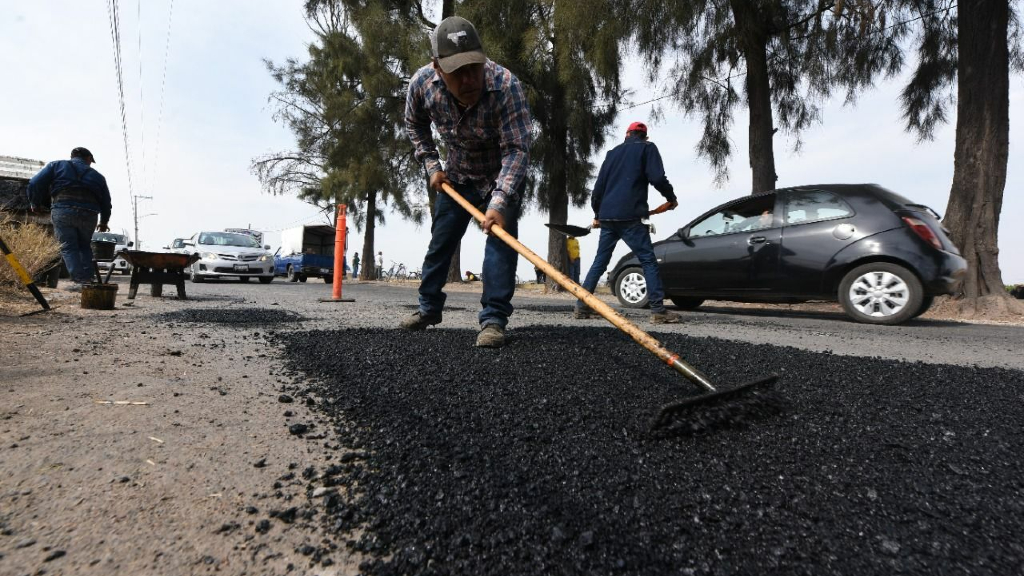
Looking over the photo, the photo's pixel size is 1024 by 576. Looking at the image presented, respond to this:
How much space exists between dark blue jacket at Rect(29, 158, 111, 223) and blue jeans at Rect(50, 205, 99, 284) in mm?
92

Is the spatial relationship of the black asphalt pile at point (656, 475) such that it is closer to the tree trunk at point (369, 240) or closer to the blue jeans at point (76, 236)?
the blue jeans at point (76, 236)

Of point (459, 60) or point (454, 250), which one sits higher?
point (459, 60)

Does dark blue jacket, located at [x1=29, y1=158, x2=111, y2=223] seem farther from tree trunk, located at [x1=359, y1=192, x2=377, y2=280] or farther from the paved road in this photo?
tree trunk, located at [x1=359, y1=192, x2=377, y2=280]

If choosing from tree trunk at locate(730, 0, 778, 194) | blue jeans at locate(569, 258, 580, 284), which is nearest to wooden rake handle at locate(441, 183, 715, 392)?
tree trunk at locate(730, 0, 778, 194)

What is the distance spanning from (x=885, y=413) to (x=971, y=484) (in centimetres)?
54

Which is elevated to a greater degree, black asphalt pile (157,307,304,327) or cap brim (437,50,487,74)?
cap brim (437,50,487,74)

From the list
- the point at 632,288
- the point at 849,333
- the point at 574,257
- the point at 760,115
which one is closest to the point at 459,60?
the point at 849,333

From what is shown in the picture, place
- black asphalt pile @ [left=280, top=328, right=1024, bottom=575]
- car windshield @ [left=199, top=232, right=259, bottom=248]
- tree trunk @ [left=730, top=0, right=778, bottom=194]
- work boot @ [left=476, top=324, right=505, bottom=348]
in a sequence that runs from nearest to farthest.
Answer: black asphalt pile @ [left=280, top=328, right=1024, bottom=575], work boot @ [left=476, top=324, right=505, bottom=348], tree trunk @ [left=730, top=0, right=778, bottom=194], car windshield @ [left=199, top=232, right=259, bottom=248]

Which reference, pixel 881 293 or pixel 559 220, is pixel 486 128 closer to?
pixel 881 293

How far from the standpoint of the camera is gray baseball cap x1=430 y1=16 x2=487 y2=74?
2678 millimetres

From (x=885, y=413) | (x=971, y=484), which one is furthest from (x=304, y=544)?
(x=885, y=413)

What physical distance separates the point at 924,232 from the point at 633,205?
2.85 metres

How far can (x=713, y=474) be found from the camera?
4.47 feet

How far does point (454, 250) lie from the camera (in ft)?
11.0
